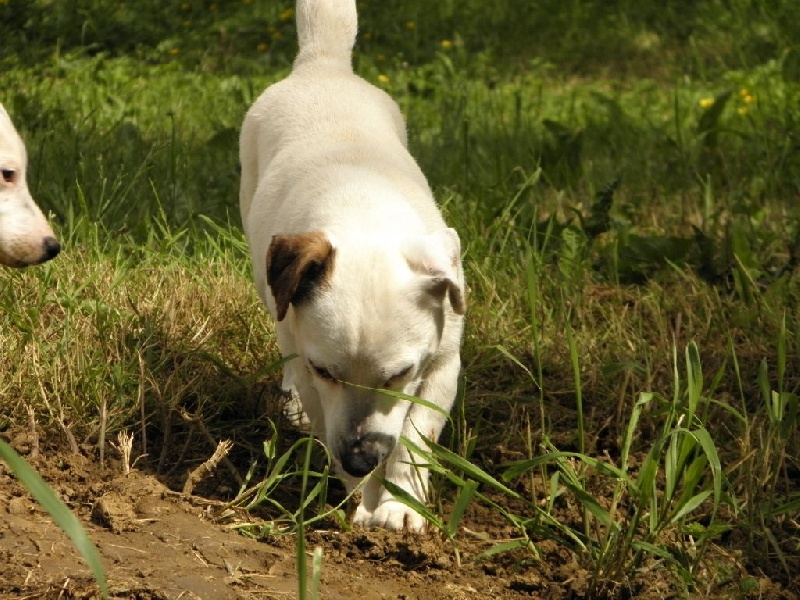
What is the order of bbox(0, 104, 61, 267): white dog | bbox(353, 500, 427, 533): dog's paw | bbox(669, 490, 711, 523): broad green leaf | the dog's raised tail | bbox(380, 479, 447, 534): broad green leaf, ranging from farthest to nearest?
the dog's raised tail < bbox(0, 104, 61, 267): white dog < bbox(353, 500, 427, 533): dog's paw < bbox(380, 479, 447, 534): broad green leaf < bbox(669, 490, 711, 523): broad green leaf

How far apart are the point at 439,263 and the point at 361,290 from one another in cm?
22

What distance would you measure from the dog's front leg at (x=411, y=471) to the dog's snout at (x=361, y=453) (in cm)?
20

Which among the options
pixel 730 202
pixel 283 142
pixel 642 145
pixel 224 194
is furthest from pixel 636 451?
pixel 642 145

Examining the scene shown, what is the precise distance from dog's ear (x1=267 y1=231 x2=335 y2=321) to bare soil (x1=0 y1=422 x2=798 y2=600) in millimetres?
571

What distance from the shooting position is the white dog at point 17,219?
401cm

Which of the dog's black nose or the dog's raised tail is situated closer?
the dog's black nose

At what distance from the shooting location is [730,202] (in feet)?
17.7

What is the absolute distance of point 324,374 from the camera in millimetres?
3186

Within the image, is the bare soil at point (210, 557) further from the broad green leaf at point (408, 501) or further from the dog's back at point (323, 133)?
the dog's back at point (323, 133)

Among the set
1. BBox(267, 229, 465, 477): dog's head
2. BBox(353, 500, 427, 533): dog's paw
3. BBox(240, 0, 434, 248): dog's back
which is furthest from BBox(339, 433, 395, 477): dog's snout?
BBox(240, 0, 434, 248): dog's back

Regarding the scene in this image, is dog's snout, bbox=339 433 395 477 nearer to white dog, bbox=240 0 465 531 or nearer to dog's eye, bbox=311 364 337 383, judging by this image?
white dog, bbox=240 0 465 531

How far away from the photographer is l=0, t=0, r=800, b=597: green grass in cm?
310

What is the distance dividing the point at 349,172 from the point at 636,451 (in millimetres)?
1140

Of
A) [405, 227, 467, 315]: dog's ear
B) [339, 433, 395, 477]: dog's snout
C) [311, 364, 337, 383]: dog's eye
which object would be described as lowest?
[339, 433, 395, 477]: dog's snout
